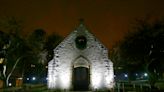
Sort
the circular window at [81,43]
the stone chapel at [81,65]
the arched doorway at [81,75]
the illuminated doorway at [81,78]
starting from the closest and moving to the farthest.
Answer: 1. the stone chapel at [81,65]
2. the arched doorway at [81,75]
3. the circular window at [81,43]
4. the illuminated doorway at [81,78]

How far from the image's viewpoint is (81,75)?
33969mm

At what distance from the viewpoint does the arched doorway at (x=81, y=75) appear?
110ft

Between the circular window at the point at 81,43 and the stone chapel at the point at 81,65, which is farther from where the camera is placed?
the circular window at the point at 81,43

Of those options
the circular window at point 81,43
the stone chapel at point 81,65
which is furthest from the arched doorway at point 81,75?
the circular window at point 81,43

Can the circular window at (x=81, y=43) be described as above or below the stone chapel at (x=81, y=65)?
above

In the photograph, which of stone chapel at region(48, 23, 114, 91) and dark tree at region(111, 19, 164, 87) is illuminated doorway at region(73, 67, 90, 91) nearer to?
stone chapel at region(48, 23, 114, 91)

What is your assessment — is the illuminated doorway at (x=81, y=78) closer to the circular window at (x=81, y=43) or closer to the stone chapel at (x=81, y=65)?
the stone chapel at (x=81, y=65)

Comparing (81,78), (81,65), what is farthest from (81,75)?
(81,65)

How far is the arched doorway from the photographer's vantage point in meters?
33.6

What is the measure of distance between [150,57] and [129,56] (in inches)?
150

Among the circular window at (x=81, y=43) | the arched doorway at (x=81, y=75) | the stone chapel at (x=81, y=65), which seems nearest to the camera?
the stone chapel at (x=81, y=65)

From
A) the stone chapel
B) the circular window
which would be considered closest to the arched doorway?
the stone chapel

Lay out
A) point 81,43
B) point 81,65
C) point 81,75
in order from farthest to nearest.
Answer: point 81,75
point 81,43
point 81,65

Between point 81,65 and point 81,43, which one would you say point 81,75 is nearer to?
point 81,65
